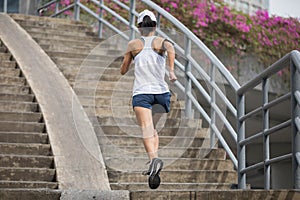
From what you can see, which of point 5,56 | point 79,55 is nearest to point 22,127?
point 5,56

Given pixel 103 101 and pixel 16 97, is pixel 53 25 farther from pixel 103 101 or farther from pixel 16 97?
pixel 16 97

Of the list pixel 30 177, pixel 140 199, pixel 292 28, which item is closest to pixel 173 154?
pixel 30 177

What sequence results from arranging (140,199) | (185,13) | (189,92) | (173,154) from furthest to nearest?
(185,13), (189,92), (173,154), (140,199)

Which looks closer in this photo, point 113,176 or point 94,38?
point 113,176

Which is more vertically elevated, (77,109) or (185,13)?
(185,13)

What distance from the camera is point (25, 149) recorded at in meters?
7.80

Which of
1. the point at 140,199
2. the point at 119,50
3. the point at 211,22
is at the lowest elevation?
the point at 140,199

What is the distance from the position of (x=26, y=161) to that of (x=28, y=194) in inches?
93.8

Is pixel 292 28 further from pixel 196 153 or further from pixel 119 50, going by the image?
pixel 196 153

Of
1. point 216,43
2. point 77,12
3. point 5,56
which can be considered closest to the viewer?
point 5,56

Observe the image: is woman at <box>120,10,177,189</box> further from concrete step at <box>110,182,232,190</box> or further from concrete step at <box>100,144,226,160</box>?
concrete step at <box>100,144,226,160</box>

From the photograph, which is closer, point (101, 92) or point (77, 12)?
point (101, 92)

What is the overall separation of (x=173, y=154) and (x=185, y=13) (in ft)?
21.0

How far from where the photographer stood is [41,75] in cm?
993
